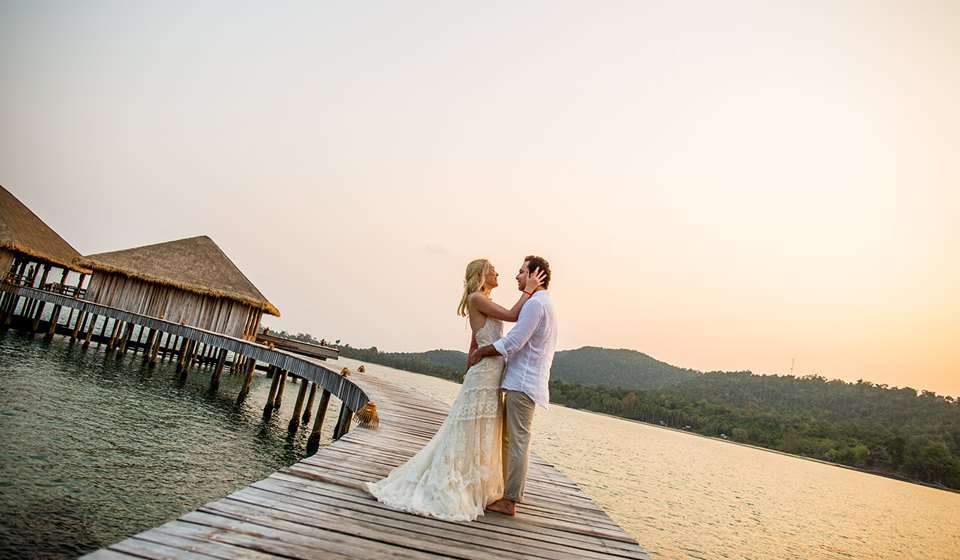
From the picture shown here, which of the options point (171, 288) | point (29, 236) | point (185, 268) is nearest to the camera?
point (171, 288)

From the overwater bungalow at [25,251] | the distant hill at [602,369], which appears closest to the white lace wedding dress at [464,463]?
the overwater bungalow at [25,251]

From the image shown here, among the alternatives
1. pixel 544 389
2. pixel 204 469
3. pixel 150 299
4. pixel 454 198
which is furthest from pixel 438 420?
pixel 150 299

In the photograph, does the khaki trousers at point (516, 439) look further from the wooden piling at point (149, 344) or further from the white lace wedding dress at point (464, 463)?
the wooden piling at point (149, 344)

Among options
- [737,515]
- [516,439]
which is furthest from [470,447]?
[737,515]

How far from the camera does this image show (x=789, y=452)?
70000 mm

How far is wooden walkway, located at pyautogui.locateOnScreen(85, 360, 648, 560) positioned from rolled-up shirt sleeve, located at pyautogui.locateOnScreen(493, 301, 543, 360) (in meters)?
1.44

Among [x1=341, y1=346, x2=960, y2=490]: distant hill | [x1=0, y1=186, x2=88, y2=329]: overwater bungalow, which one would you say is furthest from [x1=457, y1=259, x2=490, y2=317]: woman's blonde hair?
[x1=341, y1=346, x2=960, y2=490]: distant hill

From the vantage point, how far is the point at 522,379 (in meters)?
5.06

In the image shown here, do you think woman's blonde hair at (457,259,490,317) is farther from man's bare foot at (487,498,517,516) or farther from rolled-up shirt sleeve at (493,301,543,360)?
man's bare foot at (487,498,517,516)

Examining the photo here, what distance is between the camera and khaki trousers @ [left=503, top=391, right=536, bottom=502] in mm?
5027

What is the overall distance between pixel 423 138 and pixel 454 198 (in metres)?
2.77

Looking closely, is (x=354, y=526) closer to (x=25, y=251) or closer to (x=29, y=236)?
(x=25, y=251)

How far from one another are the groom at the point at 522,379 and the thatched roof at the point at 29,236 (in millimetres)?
33413

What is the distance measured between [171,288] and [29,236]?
8.85 meters
